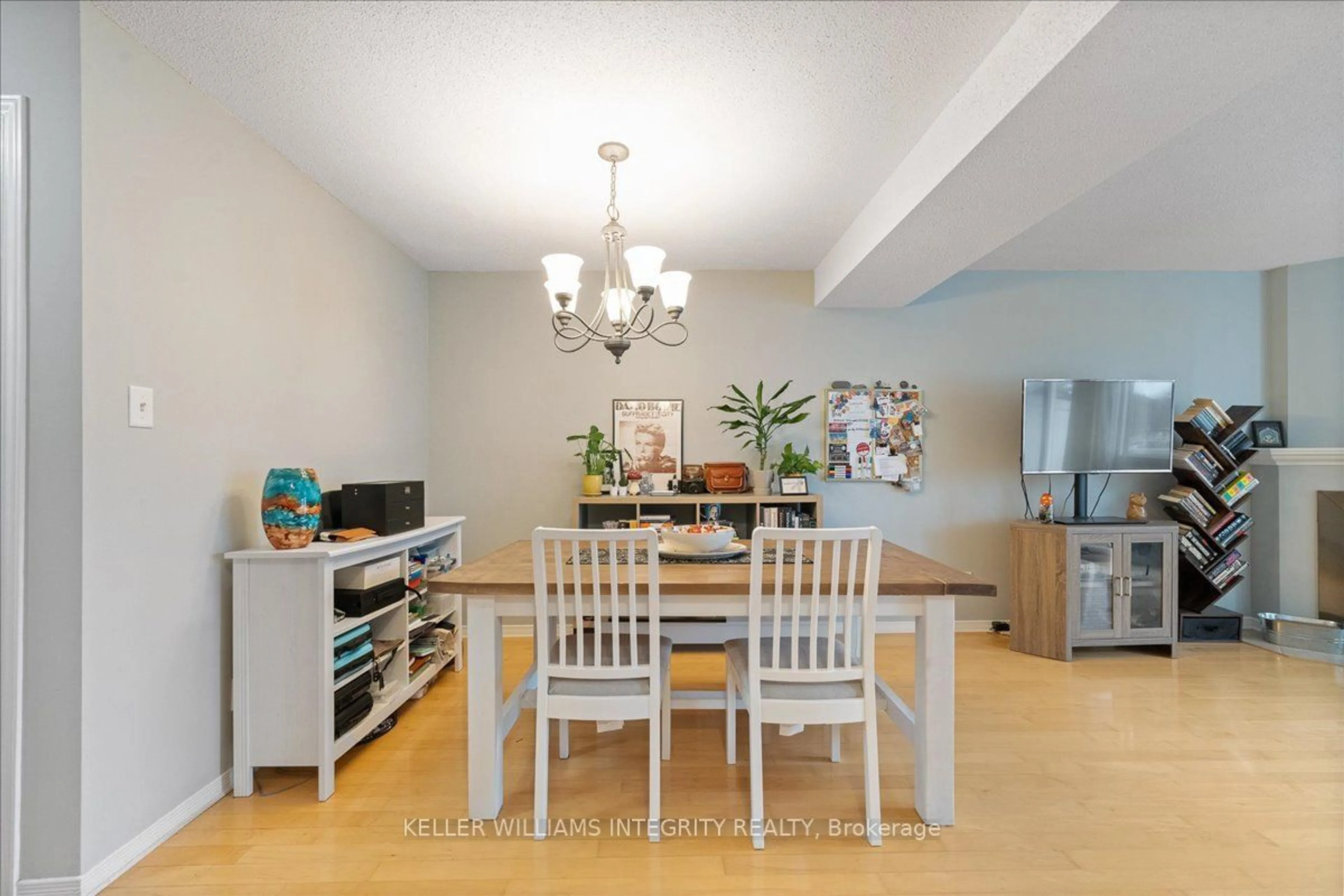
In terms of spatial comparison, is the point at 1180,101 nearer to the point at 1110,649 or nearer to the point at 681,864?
the point at 681,864

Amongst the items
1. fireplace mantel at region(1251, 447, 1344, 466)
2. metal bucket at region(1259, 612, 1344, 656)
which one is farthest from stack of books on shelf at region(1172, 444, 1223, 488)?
metal bucket at region(1259, 612, 1344, 656)

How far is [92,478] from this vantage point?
1.70 meters

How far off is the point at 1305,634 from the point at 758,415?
3.48 metres

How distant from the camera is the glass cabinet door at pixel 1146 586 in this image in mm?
3740

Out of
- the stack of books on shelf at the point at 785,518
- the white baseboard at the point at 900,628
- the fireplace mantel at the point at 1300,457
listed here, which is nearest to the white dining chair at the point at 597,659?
the stack of books on shelf at the point at 785,518

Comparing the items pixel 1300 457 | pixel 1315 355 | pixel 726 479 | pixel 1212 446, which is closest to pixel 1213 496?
pixel 1212 446

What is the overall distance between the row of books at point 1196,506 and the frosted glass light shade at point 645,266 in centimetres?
378

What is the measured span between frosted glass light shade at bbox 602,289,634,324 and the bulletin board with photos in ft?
6.99

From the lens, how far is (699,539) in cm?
237

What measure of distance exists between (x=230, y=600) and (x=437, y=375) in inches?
88.9

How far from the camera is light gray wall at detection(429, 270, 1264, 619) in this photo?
4246 mm

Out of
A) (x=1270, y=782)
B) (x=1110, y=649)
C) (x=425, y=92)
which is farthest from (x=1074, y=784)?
(x=425, y=92)

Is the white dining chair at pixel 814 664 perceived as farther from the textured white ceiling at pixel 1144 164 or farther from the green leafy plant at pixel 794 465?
the green leafy plant at pixel 794 465

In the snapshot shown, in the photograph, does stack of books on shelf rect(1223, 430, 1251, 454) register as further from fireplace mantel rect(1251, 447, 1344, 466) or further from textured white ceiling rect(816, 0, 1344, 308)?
textured white ceiling rect(816, 0, 1344, 308)
